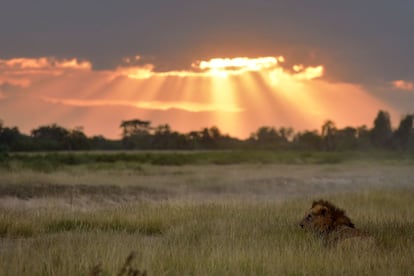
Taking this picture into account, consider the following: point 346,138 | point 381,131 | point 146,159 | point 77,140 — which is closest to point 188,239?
point 146,159

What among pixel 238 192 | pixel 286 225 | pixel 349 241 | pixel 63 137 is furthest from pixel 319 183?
pixel 63 137

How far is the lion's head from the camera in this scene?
421 inches

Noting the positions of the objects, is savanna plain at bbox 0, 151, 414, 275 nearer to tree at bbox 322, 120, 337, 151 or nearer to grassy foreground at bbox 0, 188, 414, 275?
grassy foreground at bbox 0, 188, 414, 275

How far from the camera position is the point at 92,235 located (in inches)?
405

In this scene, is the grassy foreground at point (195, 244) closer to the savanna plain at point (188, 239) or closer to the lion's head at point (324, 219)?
the savanna plain at point (188, 239)

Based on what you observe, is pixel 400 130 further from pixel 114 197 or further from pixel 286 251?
pixel 286 251

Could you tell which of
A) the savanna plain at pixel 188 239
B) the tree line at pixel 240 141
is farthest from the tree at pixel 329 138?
the savanna plain at pixel 188 239

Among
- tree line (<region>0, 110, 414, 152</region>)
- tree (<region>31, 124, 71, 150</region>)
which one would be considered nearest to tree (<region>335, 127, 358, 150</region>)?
tree line (<region>0, 110, 414, 152</region>)

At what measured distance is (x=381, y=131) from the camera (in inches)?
4513

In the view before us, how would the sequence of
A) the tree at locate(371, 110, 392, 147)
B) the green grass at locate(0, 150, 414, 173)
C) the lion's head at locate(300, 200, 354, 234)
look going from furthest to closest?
the tree at locate(371, 110, 392, 147)
the green grass at locate(0, 150, 414, 173)
the lion's head at locate(300, 200, 354, 234)

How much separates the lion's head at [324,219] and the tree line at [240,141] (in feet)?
258

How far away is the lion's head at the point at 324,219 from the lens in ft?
35.1

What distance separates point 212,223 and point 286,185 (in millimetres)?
20572

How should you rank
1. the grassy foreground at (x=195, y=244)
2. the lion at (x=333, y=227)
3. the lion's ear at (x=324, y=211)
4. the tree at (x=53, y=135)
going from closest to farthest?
1. the grassy foreground at (x=195, y=244)
2. the lion at (x=333, y=227)
3. the lion's ear at (x=324, y=211)
4. the tree at (x=53, y=135)
